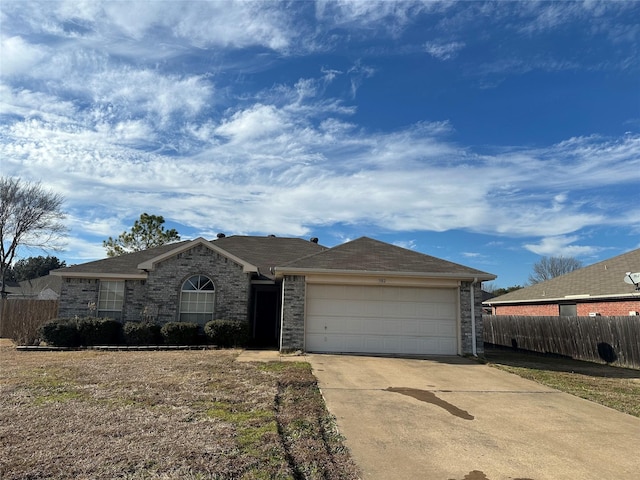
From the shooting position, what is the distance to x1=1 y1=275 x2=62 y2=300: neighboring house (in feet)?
133

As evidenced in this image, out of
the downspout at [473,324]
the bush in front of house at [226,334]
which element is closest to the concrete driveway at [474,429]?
the downspout at [473,324]

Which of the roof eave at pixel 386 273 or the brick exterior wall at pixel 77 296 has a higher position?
the roof eave at pixel 386 273

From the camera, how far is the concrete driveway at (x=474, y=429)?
4797 mm

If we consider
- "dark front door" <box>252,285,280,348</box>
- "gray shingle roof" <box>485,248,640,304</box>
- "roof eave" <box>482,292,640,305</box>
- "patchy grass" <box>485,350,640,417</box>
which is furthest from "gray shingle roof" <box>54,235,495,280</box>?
"gray shingle roof" <box>485,248,640,304</box>

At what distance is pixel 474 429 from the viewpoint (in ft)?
20.2

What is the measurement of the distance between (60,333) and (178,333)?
406cm

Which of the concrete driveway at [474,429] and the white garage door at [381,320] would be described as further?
the white garage door at [381,320]

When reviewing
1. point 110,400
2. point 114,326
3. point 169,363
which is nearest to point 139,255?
point 114,326

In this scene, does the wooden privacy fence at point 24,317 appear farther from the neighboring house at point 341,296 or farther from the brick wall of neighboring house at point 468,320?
the brick wall of neighboring house at point 468,320

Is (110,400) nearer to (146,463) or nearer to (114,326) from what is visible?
(146,463)

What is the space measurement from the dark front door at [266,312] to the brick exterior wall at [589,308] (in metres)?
12.7

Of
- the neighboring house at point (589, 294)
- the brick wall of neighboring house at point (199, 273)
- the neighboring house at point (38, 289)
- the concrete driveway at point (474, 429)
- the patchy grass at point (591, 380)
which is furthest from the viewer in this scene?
the neighboring house at point (38, 289)

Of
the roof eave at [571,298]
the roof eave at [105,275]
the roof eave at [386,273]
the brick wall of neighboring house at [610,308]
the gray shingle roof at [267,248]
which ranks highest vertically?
the gray shingle roof at [267,248]

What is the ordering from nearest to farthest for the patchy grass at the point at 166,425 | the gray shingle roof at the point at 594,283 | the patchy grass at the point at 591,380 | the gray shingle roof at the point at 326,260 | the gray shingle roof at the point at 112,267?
the patchy grass at the point at 166,425, the patchy grass at the point at 591,380, the gray shingle roof at the point at 326,260, the gray shingle roof at the point at 112,267, the gray shingle roof at the point at 594,283
